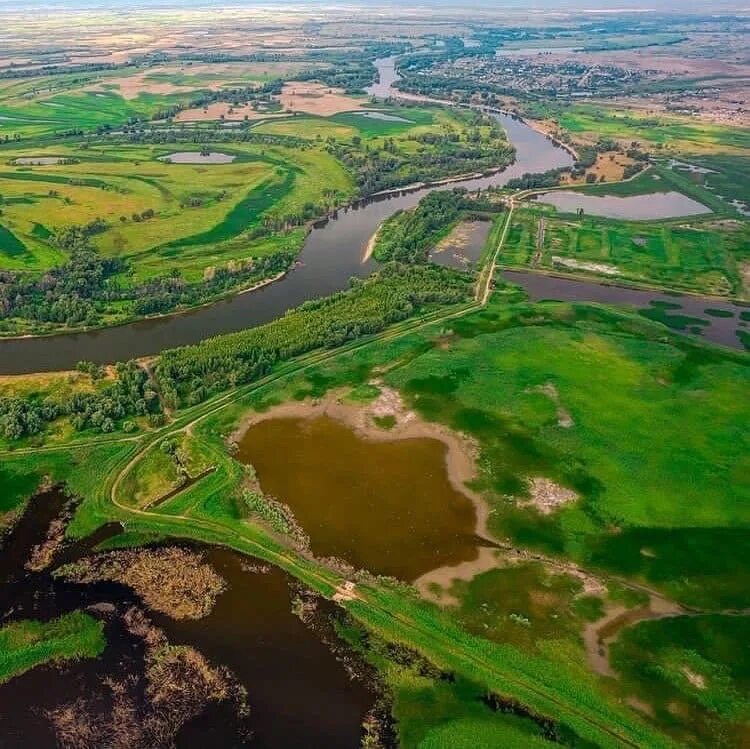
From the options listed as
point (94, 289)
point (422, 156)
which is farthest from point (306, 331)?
point (422, 156)

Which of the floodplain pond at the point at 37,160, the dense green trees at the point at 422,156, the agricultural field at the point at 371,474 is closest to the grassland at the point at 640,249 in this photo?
the agricultural field at the point at 371,474

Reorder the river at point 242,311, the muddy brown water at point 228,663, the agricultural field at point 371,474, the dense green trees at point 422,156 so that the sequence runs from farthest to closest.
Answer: the dense green trees at point 422,156 < the river at point 242,311 < the agricultural field at point 371,474 < the muddy brown water at point 228,663

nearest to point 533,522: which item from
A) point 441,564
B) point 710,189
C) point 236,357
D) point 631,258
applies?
point 441,564

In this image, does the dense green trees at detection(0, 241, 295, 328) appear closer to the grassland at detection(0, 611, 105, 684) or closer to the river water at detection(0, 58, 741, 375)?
the river water at detection(0, 58, 741, 375)

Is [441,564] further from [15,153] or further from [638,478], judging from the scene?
[15,153]

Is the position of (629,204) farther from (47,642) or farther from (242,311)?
(47,642)

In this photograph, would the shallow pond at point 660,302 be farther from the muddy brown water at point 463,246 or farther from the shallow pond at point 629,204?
the shallow pond at point 629,204
